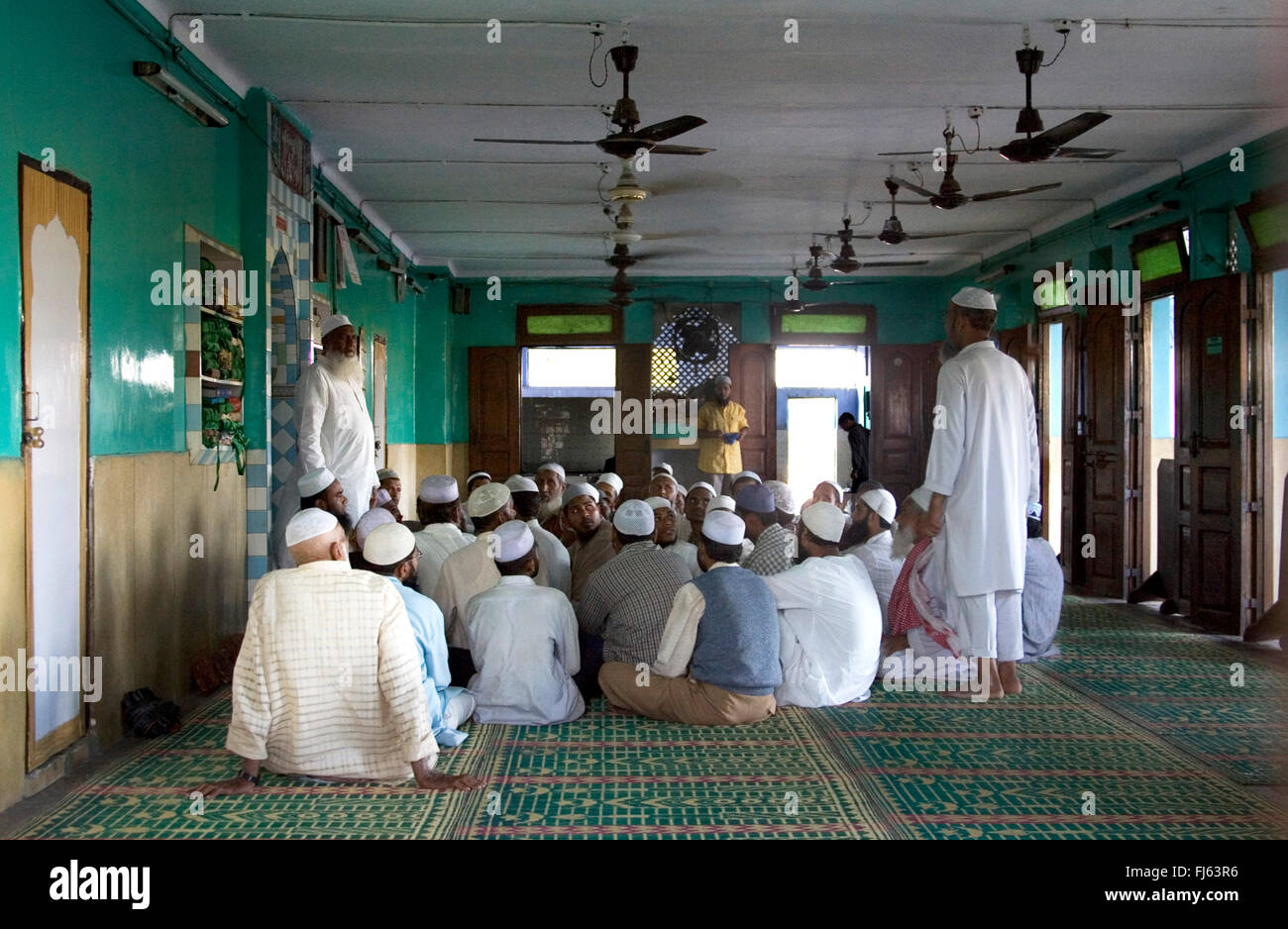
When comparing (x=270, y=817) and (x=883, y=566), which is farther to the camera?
(x=883, y=566)

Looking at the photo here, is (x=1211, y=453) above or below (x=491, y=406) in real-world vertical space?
below

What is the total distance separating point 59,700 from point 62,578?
403 mm

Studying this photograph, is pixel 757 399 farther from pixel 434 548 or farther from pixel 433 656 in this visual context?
pixel 433 656

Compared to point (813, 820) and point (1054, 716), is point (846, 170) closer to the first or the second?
point (1054, 716)

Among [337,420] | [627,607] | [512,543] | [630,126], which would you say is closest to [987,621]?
[627,607]

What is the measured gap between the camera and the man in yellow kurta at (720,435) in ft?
40.0

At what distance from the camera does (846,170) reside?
8.05 meters

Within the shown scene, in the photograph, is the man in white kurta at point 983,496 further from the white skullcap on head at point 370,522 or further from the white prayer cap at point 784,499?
the white skullcap on head at point 370,522

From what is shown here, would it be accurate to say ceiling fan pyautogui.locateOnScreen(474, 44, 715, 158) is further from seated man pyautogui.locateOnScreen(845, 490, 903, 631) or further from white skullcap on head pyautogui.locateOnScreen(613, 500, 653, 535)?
seated man pyautogui.locateOnScreen(845, 490, 903, 631)

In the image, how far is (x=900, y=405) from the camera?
13391mm

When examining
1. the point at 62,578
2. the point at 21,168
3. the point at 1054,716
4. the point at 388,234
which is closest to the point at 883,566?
the point at 1054,716

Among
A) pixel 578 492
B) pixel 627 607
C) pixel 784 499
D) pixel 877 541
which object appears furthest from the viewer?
pixel 784 499

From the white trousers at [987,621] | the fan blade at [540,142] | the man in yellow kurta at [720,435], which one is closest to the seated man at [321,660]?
the white trousers at [987,621]

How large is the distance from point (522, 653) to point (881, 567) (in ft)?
6.29
